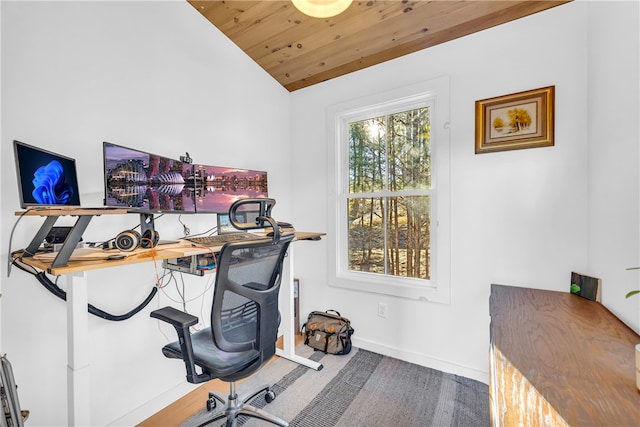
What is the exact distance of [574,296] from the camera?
154cm

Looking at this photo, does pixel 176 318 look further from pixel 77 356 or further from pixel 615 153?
pixel 615 153

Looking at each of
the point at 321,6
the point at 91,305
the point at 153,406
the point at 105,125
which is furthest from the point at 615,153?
the point at 153,406

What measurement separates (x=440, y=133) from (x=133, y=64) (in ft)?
6.96

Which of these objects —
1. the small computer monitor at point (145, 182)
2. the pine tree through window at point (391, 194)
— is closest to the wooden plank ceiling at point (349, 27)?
the pine tree through window at point (391, 194)

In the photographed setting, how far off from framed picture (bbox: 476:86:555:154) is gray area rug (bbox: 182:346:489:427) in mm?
1673

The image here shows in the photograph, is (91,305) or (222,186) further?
(222,186)

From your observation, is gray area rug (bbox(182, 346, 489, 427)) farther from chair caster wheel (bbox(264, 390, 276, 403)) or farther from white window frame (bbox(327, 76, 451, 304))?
white window frame (bbox(327, 76, 451, 304))

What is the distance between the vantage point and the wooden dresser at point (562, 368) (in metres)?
0.65

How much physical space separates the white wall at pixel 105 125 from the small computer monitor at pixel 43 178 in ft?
0.84

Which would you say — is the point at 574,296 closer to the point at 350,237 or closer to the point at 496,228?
the point at 496,228

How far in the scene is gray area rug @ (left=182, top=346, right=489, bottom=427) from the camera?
1.63 metres

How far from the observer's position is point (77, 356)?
1.04 metres

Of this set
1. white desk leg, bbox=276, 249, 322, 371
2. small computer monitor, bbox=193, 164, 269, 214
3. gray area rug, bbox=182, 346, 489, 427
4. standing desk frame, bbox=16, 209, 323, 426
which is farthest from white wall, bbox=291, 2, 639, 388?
standing desk frame, bbox=16, 209, 323, 426

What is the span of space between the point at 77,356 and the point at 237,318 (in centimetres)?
59
